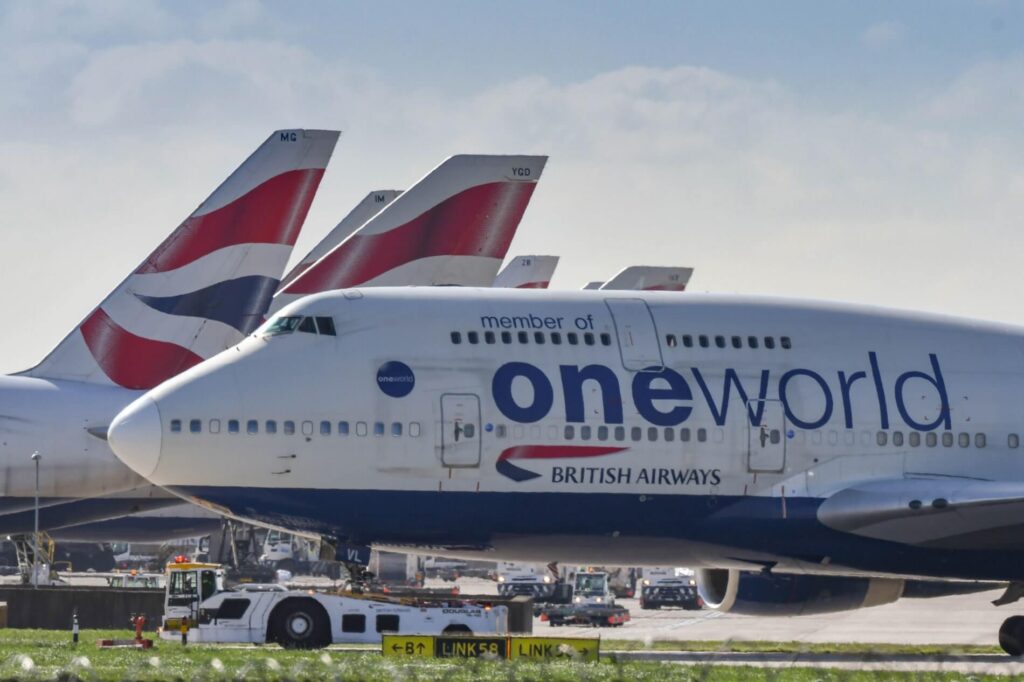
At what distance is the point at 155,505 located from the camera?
4331 centimetres

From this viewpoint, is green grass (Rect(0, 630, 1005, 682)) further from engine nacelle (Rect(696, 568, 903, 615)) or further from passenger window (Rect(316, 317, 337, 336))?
engine nacelle (Rect(696, 568, 903, 615))

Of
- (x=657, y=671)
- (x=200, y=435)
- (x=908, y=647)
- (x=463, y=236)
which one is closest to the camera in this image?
(x=657, y=671)

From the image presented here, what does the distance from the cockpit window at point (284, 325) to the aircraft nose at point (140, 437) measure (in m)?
2.41

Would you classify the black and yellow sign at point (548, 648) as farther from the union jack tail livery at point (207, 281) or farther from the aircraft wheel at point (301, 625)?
the union jack tail livery at point (207, 281)

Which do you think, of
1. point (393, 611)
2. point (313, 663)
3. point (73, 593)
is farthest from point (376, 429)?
point (73, 593)

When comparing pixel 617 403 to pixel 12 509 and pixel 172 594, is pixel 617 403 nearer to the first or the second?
pixel 172 594

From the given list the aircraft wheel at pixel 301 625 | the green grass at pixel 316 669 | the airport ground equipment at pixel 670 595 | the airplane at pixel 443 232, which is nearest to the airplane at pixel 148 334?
the airplane at pixel 443 232

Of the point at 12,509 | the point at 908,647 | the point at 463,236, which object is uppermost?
the point at 463,236

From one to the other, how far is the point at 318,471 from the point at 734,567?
8.04 m

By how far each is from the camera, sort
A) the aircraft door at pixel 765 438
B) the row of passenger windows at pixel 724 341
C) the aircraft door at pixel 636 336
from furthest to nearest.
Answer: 1. the row of passenger windows at pixel 724 341
2. the aircraft door at pixel 765 438
3. the aircraft door at pixel 636 336

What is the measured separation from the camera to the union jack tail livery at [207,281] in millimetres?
42250

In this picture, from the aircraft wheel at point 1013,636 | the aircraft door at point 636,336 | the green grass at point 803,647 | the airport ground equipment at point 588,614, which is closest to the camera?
the aircraft door at point 636,336

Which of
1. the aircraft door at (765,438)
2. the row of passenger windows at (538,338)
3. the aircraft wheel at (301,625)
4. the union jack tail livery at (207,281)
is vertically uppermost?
the union jack tail livery at (207,281)

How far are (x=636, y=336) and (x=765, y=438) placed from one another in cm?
288
